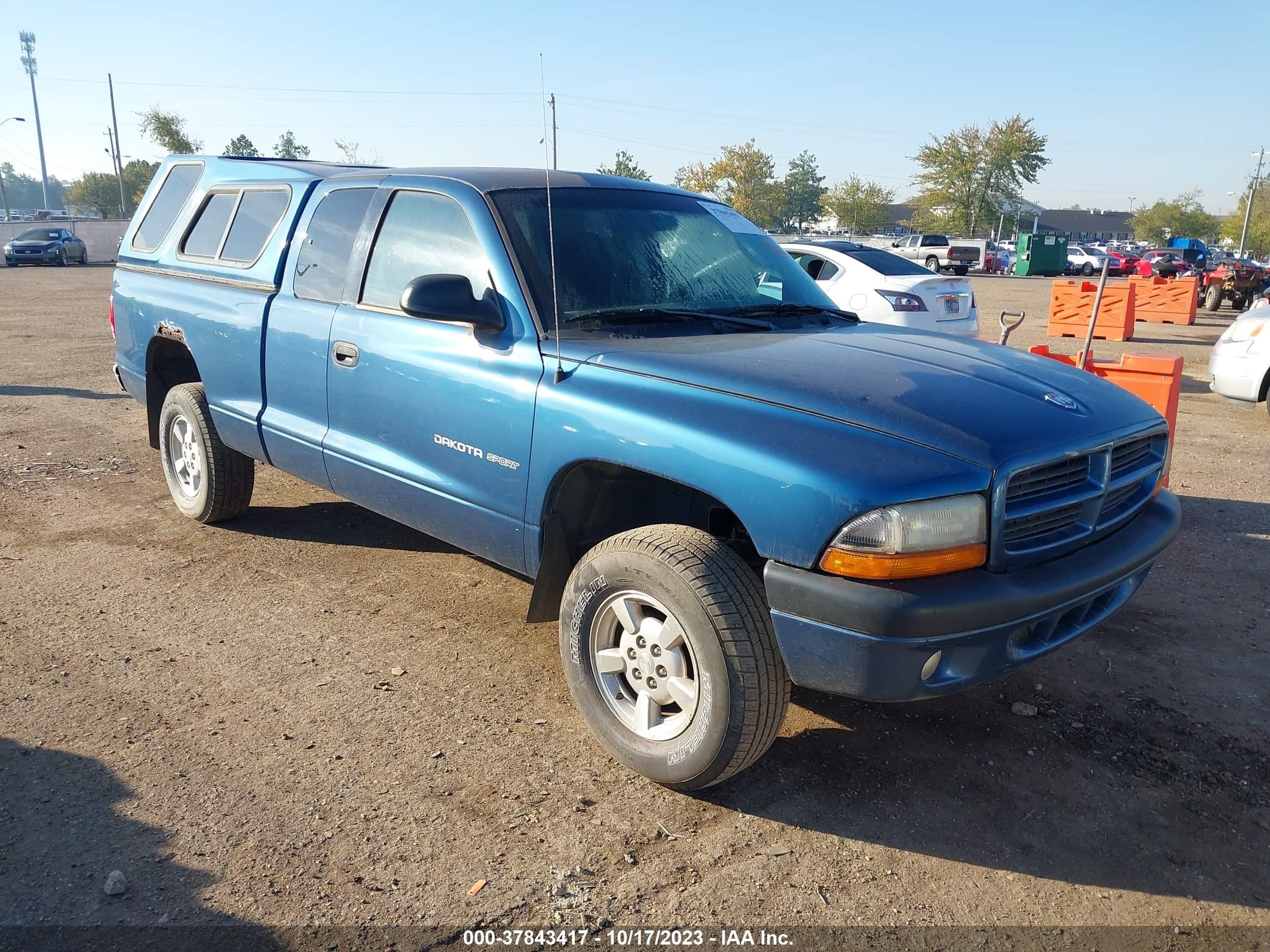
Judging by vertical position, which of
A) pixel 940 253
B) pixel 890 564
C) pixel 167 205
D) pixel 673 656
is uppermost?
pixel 167 205

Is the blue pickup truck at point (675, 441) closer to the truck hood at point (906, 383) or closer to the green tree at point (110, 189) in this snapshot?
the truck hood at point (906, 383)

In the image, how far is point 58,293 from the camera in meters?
22.0

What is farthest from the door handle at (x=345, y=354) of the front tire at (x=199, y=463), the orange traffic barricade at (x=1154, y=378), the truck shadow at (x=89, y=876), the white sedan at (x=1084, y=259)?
the white sedan at (x=1084, y=259)

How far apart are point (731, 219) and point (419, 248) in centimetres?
143

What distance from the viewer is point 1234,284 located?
23062 mm

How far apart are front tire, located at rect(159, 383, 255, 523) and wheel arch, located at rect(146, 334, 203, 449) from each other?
0.10 m

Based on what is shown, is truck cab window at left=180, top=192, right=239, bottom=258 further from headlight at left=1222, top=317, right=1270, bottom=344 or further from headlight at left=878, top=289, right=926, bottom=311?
headlight at left=1222, top=317, right=1270, bottom=344

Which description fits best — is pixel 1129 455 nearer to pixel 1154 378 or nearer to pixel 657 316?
pixel 657 316

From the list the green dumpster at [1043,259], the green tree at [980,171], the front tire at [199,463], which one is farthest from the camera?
the green tree at [980,171]

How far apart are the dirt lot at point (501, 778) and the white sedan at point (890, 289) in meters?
5.83

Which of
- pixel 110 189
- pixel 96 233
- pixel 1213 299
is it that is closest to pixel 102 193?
pixel 110 189

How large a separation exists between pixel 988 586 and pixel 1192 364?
13081 mm

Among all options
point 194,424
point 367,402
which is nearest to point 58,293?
point 194,424

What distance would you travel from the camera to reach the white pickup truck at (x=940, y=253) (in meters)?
41.7
